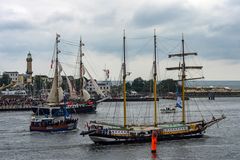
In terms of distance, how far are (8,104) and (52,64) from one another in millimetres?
65255

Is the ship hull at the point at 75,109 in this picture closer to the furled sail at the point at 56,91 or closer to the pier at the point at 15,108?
the furled sail at the point at 56,91

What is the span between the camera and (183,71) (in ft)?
289

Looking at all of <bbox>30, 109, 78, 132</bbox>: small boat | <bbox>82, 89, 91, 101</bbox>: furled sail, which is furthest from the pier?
<bbox>30, 109, 78, 132</bbox>: small boat

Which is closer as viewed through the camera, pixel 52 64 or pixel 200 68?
pixel 200 68

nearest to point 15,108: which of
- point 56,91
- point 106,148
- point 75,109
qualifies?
point 75,109

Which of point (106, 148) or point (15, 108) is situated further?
point (15, 108)

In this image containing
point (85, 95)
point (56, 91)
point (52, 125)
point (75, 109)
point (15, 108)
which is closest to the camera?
point (52, 125)

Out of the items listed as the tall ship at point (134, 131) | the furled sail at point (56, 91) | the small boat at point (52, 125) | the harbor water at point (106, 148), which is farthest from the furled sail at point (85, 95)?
the tall ship at point (134, 131)

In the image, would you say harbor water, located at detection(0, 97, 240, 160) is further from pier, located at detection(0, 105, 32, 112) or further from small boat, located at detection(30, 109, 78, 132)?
pier, located at detection(0, 105, 32, 112)

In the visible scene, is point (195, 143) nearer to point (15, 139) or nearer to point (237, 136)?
point (237, 136)

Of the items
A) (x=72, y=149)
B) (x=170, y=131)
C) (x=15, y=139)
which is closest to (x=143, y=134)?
(x=170, y=131)

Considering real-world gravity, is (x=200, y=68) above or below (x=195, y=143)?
above

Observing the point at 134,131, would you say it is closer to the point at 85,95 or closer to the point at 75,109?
the point at 75,109

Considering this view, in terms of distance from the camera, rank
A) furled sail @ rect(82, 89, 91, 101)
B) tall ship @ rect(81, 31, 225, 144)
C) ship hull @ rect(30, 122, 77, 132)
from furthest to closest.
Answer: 1. furled sail @ rect(82, 89, 91, 101)
2. ship hull @ rect(30, 122, 77, 132)
3. tall ship @ rect(81, 31, 225, 144)
